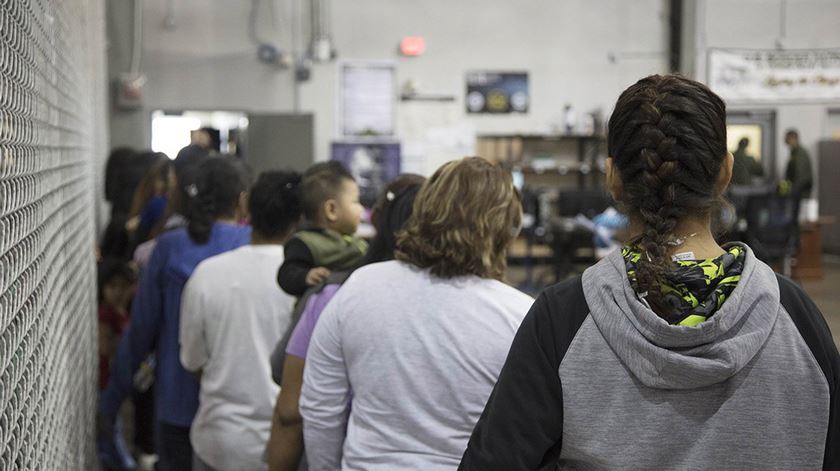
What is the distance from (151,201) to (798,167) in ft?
34.4

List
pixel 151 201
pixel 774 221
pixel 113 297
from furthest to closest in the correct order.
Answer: pixel 774 221
pixel 151 201
pixel 113 297

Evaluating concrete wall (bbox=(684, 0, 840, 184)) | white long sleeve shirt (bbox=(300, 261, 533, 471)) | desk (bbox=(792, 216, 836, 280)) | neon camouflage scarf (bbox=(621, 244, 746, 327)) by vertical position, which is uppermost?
concrete wall (bbox=(684, 0, 840, 184))

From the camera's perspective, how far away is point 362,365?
6.63 feet

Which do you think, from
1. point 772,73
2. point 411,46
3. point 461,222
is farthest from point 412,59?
point 461,222

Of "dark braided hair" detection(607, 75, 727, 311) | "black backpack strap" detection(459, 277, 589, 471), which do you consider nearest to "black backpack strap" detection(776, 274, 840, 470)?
"dark braided hair" detection(607, 75, 727, 311)

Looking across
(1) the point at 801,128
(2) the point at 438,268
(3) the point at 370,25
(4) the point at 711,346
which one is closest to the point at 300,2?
(3) the point at 370,25

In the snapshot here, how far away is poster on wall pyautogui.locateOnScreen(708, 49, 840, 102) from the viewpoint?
13336 mm

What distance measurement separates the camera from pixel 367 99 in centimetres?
1284

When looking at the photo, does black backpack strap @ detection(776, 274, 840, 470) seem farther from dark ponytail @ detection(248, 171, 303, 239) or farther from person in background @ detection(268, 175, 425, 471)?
dark ponytail @ detection(248, 171, 303, 239)

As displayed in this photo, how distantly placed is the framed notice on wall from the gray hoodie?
38.0ft

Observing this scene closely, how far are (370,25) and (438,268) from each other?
11175mm

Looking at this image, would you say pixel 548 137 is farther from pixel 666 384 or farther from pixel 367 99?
pixel 666 384

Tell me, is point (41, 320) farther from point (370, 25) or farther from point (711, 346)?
point (370, 25)

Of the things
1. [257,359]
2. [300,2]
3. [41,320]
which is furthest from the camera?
[300,2]
